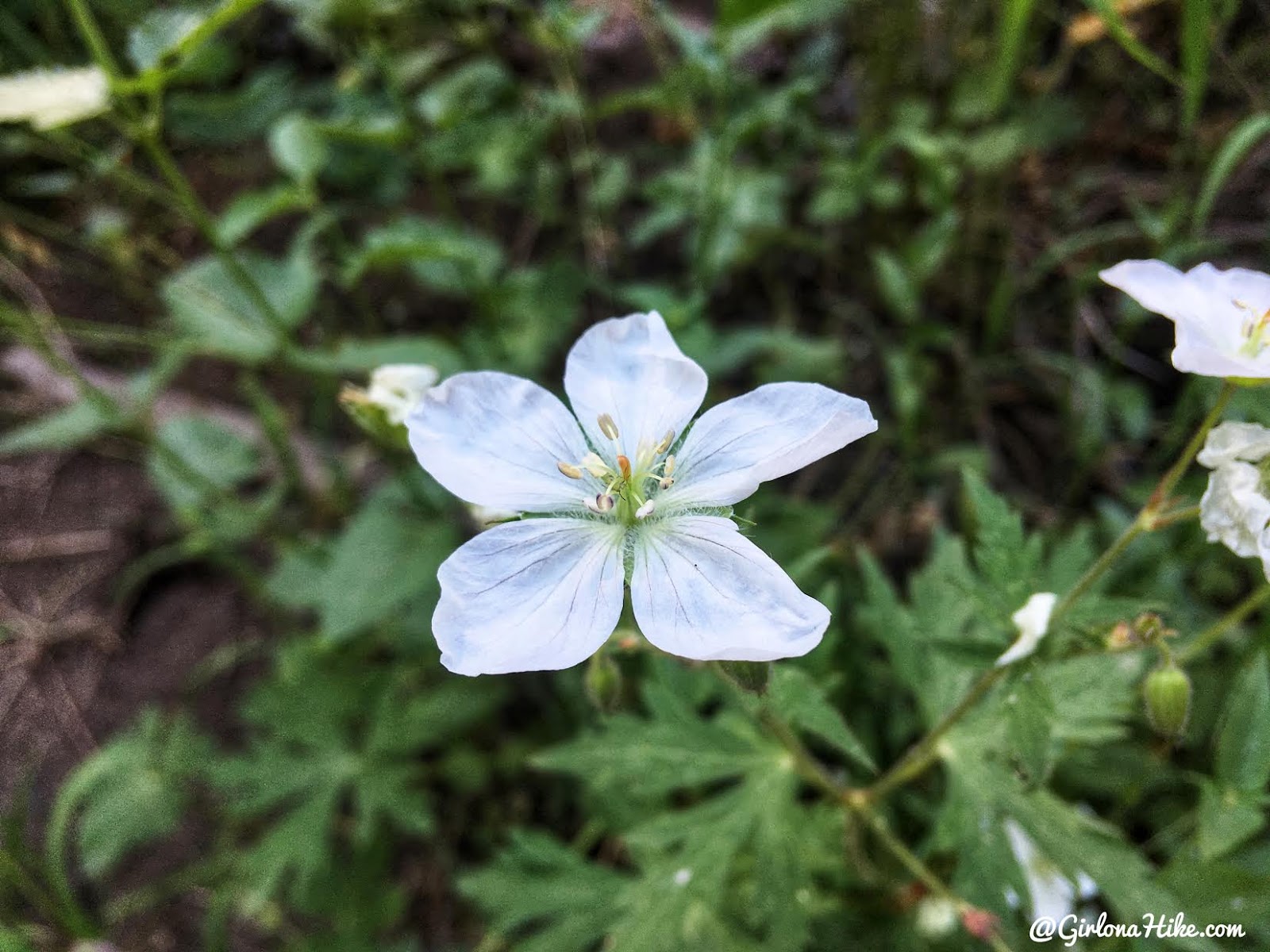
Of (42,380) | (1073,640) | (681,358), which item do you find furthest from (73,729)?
(1073,640)

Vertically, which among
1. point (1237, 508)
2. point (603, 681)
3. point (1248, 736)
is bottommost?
point (1248, 736)

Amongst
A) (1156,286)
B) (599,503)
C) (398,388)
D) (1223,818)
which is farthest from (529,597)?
(1223,818)

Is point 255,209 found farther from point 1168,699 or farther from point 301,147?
point 1168,699

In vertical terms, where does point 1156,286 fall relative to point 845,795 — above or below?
above

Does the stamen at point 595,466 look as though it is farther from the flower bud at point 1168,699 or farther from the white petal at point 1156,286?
the flower bud at point 1168,699

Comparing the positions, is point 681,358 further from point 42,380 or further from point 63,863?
point 42,380
